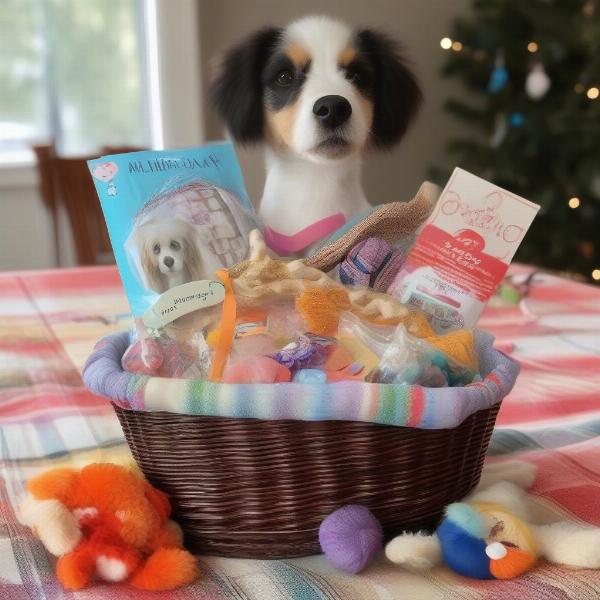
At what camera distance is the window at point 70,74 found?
115 inches

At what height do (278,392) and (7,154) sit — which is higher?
(278,392)

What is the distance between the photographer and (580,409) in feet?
2.89

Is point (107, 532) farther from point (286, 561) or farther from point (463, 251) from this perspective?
point (463, 251)

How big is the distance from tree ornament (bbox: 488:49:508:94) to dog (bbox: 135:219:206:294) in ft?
8.03

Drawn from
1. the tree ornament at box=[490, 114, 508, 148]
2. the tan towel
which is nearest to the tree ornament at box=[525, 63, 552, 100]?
the tree ornament at box=[490, 114, 508, 148]

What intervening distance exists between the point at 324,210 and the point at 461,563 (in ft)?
1.46

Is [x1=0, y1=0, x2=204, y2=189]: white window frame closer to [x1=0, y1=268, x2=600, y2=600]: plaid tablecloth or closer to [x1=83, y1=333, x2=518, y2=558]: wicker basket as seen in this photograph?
[x1=0, y1=268, x2=600, y2=600]: plaid tablecloth

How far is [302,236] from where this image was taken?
2.77ft

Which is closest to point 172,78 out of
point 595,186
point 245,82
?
point 595,186

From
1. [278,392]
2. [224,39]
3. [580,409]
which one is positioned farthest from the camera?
[224,39]

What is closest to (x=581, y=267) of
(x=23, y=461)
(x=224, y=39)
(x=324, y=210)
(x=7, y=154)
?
(x=224, y=39)

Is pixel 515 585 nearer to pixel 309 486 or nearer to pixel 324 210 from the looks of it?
pixel 309 486

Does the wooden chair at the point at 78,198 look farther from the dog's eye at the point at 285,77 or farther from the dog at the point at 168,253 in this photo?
the dog at the point at 168,253

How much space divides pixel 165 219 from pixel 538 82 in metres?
2.37
